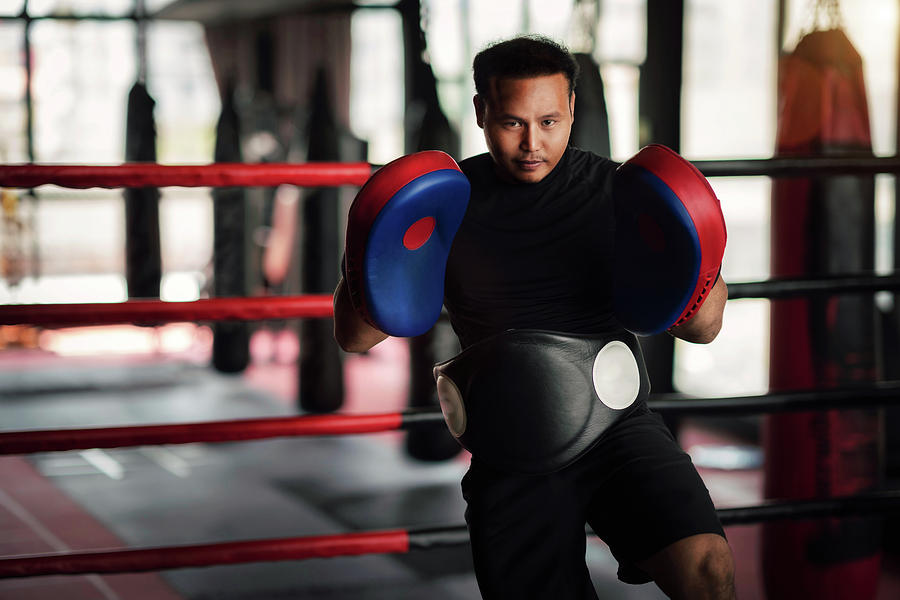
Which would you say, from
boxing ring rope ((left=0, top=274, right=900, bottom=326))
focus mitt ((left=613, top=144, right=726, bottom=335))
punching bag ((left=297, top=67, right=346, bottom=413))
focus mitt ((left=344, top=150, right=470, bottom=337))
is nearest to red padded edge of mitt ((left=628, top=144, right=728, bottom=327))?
focus mitt ((left=613, top=144, right=726, bottom=335))

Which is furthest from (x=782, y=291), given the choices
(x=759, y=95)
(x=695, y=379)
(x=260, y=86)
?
(x=260, y=86)

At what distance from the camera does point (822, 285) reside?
1.71 metres

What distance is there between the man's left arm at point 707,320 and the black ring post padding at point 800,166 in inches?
19.8

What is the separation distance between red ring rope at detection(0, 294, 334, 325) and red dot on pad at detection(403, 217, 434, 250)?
0.44 m

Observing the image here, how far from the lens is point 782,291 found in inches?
67.2

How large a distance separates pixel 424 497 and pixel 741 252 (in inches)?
103

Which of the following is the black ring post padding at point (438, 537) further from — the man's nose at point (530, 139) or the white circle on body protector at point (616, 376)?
the man's nose at point (530, 139)

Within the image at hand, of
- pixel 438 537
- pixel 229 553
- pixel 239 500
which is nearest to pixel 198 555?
pixel 229 553

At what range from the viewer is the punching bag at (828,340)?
1937mm

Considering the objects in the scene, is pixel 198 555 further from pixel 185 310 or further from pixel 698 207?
pixel 698 207

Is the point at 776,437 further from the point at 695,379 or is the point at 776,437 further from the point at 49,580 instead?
the point at 695,379

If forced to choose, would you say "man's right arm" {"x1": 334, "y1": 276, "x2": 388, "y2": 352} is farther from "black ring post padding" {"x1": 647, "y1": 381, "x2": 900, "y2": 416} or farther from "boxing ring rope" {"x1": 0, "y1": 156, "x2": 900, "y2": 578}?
"black ring post padding" {"x1": 647, "y1": 381, "x2": 900, "y2": 416}

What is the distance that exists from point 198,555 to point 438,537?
1.23 ft

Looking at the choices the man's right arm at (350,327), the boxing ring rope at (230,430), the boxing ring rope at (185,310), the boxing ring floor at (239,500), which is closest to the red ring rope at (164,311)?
the boxing ring rope at (185,310)
